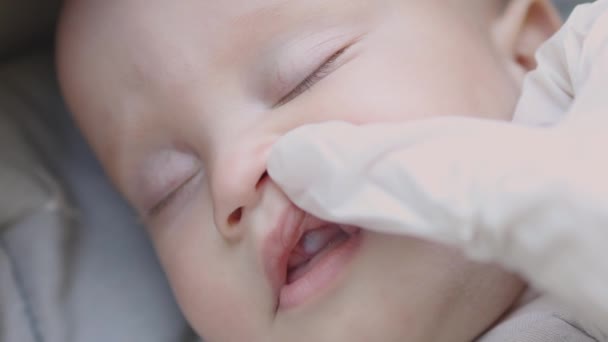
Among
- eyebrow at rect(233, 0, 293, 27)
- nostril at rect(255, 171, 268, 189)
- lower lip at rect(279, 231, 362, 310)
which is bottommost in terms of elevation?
lower lip at rect(279, 231, 362, 310)

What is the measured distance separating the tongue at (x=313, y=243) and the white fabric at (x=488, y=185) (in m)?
0.08

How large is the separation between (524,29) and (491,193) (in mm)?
531

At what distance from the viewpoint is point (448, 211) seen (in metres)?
0.52

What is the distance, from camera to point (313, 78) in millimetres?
801

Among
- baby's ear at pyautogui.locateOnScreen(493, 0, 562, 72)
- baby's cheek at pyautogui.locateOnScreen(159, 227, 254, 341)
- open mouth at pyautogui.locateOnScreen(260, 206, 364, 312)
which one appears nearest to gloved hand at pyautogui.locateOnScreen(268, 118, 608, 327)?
open mouth at pyautogui.locateOnScreen(260, 206, 364, 312)

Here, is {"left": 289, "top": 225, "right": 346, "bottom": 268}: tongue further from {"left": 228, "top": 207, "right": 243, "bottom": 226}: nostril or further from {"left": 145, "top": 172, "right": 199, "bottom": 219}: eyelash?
{"left": 145, "top": 172, "right": 199, "bottom": 219}: eyelash

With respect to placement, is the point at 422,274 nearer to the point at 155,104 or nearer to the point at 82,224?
the point at 155,104

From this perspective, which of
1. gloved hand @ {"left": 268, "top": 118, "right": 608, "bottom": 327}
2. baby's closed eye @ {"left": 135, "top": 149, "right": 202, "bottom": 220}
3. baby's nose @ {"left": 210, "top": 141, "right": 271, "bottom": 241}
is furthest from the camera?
baby's closed eye @ {"left": 135, "top": 149, "right": 202, "bottom": 220}

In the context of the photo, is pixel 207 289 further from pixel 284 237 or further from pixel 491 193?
pixel 491 193

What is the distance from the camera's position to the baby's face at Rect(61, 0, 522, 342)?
0.73m

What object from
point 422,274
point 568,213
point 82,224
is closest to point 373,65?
point 422,274

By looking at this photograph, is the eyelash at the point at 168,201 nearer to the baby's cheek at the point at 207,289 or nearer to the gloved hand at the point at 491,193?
the baby's cheek at the point at 207,289

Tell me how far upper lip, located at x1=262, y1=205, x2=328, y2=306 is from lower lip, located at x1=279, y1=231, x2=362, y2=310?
0.02 meters

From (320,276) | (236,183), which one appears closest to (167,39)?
(236,183)
